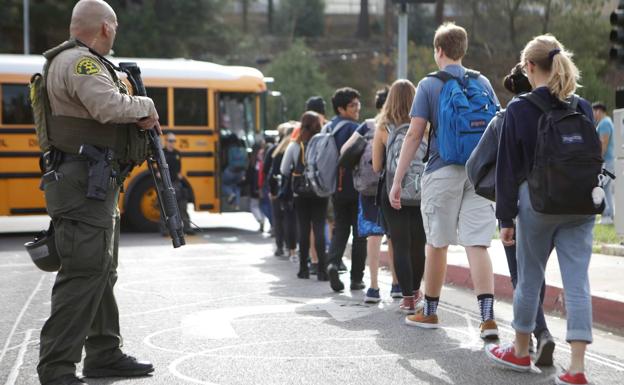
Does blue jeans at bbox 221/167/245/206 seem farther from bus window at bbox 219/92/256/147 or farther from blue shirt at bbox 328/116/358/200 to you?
blue shirt at bbox 328/116/358/200

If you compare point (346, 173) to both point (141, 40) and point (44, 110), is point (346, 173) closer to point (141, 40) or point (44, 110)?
point (44, 110)

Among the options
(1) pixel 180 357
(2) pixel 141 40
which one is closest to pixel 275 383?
(1) pixel 180 357

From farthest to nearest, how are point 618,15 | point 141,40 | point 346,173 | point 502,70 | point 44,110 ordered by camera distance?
1. point 141,40
2. point 502,70
3. point 618,15
4. point 346,173
5. point 44,110

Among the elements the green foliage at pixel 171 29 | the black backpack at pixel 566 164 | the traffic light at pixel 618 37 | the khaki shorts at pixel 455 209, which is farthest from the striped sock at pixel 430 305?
the green foliage at pixel 171 29

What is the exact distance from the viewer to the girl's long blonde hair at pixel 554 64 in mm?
4926

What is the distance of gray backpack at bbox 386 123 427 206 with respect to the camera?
727 cm

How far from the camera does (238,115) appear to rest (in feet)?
58.4

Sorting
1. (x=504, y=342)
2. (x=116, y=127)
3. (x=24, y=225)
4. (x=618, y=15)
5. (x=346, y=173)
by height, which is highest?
(x=618, y=15)

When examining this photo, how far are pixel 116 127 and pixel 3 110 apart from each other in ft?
39.1

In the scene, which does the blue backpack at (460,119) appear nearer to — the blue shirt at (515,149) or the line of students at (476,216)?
the line of students at (476,216)

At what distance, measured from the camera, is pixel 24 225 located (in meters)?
19.4

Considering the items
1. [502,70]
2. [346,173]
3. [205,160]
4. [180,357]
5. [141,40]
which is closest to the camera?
[180,357]

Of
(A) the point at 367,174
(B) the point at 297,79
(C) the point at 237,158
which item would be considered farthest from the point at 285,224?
(B) the point at 297,79

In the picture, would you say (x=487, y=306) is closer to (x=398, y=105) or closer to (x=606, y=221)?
(x=398, y=105)
